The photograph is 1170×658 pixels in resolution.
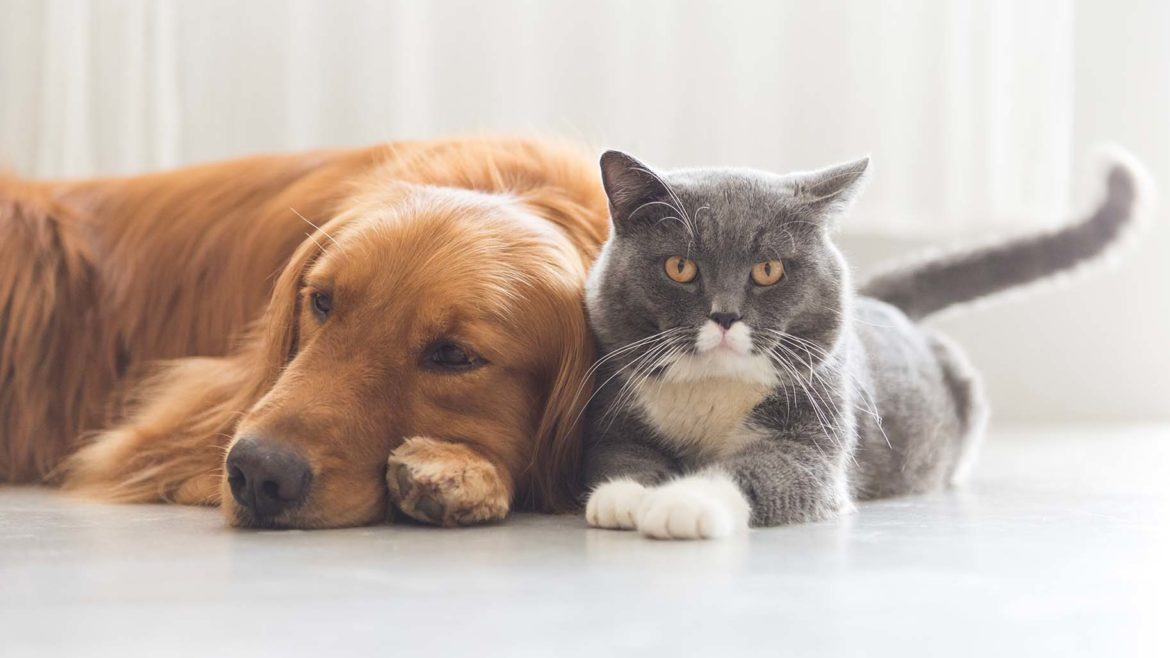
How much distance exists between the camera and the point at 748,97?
3699 millimetres

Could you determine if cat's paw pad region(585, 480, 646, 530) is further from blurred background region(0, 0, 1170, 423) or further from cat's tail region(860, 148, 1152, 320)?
blurred background region(0, 0, 1170, 423)

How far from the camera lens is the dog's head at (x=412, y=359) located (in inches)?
64.1

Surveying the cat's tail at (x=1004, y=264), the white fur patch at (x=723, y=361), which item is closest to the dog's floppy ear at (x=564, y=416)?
the white fur patch at (x=723, y=361)

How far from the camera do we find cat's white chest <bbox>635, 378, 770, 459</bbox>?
5.92ft

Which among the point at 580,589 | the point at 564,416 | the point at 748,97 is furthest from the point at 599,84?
the point at 580,589

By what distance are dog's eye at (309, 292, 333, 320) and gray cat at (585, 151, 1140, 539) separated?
397 millimetres

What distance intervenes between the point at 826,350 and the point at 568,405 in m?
0.40

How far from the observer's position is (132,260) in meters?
2.45

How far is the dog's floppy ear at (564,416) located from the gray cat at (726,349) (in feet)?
0.10

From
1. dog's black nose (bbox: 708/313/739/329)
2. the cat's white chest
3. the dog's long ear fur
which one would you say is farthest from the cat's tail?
the dog's long ear fur

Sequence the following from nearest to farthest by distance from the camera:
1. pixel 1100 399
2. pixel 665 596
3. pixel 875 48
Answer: pixel 665 596 < pixel 875 48 < pixel 1100 399

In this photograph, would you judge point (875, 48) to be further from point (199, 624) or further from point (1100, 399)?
point (199, 624)

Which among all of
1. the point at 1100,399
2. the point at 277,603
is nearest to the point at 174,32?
the point at 277,603

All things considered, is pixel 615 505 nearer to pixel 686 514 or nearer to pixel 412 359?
pixel 686 514
